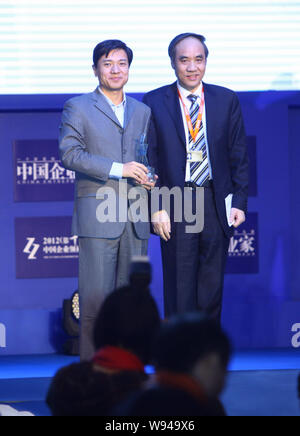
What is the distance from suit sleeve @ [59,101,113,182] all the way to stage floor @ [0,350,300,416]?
3.32ft

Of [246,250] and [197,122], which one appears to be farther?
[246,250]

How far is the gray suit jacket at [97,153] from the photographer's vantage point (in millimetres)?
3314

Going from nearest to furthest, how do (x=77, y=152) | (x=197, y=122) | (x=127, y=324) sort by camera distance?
1. (x=127, y=324)
2. (x=77, y=152)
3. (x=197, y=122)

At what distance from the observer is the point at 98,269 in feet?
10.9

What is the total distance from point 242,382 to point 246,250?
66.6 inches

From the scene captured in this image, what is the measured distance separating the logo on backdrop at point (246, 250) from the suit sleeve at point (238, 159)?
5.66 feet

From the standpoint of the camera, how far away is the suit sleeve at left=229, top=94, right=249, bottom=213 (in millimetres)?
3434

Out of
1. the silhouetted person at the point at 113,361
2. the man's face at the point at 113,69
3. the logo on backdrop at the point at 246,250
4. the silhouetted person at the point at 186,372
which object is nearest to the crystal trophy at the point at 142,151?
the man's face at the point at 113,69

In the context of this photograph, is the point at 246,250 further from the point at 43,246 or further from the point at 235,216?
the point at 235,216

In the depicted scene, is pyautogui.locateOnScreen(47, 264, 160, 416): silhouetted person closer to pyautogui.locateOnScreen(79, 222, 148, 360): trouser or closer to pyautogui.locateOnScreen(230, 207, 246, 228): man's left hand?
pyautogui.locateOnScreen(79, 222, 148, 360): trouser

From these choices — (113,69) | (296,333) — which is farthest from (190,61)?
(296,333)

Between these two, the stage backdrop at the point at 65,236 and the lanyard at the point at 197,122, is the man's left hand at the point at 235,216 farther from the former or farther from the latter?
the stage backdrop at the point at 65,236

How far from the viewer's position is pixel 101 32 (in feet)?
16.6
